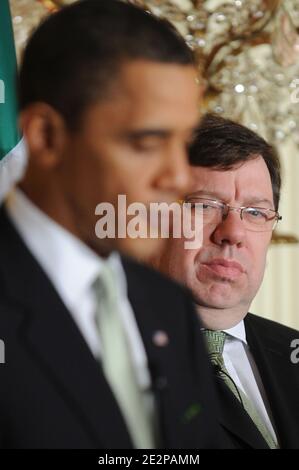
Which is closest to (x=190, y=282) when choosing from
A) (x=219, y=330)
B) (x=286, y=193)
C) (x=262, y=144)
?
(x=219, y=330)

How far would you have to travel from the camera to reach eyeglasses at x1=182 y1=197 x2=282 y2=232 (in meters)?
0.77

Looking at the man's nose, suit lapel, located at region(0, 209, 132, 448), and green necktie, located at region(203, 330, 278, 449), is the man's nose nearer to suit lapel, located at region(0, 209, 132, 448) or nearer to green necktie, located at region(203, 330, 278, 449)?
green necktie, located at region(203, 330, 278, 449)

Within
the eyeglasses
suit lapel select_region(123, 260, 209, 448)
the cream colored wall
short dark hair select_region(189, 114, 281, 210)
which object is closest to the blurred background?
the cream colored wall

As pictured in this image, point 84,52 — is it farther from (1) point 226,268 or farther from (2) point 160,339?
(1) point 226,268

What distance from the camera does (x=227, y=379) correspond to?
Result: 0.75 metres

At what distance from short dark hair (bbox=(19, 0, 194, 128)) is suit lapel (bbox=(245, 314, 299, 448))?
420 millimetres

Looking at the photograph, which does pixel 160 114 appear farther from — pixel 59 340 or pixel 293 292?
pixel 293 292

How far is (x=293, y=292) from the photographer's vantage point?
10.6 feet

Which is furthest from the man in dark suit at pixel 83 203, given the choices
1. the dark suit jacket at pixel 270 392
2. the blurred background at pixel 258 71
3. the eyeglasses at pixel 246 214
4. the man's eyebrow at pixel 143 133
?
the blurred background at pixel 258 71

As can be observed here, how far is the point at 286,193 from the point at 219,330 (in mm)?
2427

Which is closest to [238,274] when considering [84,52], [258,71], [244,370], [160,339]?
[244,370]

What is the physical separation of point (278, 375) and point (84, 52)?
475 millimetres

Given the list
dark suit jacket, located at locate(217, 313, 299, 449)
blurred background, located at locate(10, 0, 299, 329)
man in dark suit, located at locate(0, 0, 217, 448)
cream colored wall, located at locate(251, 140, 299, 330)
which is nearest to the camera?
man in dark suit, located at locate(0, 0, 217, 448)

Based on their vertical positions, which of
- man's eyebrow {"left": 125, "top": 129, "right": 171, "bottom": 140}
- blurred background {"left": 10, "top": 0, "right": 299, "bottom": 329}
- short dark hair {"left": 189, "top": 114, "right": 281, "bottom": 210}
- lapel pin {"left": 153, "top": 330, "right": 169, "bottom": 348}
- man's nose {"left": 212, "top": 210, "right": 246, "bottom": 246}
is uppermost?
blurred background {"left": 10, "top": 0, "right": 299, "bottom": 329}
